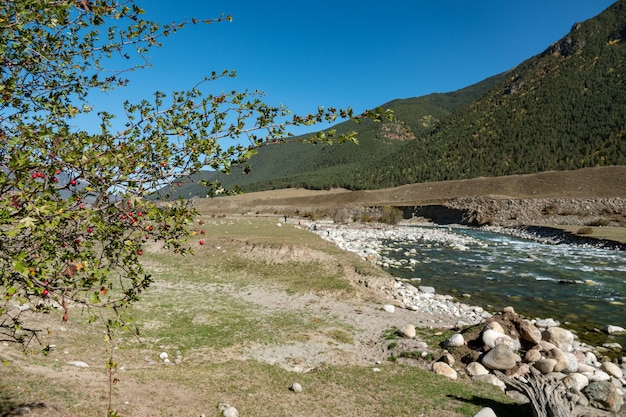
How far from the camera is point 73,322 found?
1243cm

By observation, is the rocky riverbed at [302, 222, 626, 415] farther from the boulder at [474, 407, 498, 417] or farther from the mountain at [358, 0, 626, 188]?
the mountain at [358, 0, 626, 188]

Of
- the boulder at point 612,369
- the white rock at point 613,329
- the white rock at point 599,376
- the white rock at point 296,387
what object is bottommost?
the white rock at point 613,329

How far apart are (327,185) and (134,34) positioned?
6730 inches

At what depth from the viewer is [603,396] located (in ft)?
28.3

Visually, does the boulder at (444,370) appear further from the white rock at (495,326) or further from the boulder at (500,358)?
the white rock at (495,326)

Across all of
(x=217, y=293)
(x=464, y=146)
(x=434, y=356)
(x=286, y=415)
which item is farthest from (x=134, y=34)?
(x=464, y=146)

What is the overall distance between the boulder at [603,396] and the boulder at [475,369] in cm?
234

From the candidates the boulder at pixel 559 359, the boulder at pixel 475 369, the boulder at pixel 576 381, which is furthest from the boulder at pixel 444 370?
the boulder at pixel 559 359

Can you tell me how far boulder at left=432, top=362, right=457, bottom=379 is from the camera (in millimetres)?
10336

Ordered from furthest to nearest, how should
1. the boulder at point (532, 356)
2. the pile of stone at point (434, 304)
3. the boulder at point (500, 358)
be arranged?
1. the pile of stone at point (434, 304)
2. the boulder at point (532, 356)
3. the boulder at point (500, 358)

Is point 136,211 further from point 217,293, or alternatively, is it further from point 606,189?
point 606,189

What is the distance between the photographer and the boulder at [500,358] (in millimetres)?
10555

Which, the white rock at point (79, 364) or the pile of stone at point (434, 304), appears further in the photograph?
the pile of stone at point (434, 304)

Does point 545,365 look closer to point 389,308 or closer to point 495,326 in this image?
point 495,326
